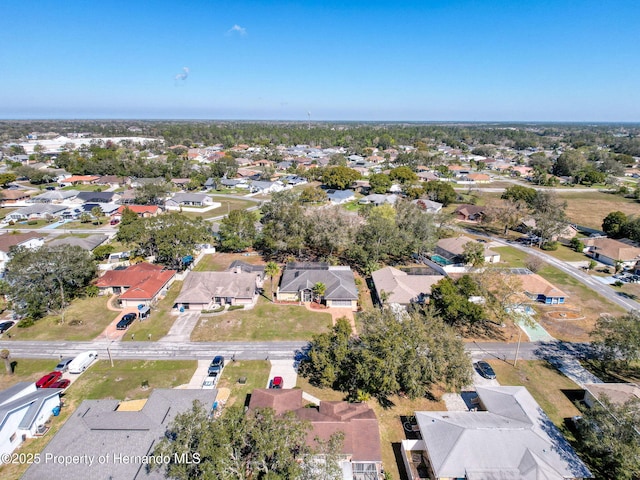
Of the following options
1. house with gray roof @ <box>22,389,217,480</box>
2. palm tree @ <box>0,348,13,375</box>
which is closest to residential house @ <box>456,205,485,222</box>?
house with gray roof @ <box>22,389,217,480</box>

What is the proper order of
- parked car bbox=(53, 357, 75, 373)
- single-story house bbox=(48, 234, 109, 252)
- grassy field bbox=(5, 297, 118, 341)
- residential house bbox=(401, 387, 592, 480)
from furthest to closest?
single-story house bbox=(48, 234, 109, 252) < grassy field bbox=(5, 297, 118, 341) < parked car bbox=(53, 357, 75, 373) < residential house bbox=(401, 387, 592, 480)

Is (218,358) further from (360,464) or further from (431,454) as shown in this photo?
(431,454)

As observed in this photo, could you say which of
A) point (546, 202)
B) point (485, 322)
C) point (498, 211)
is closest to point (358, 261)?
point (485, 322)

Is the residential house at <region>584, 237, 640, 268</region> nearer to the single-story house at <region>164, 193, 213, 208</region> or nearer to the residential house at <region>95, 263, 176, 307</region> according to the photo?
the residential house at <region>95, 263, 176, 307</region>

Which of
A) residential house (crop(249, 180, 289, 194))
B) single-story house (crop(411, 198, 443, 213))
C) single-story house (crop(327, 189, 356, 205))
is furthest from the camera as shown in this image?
residential house (crop(249, 180, 289, 194))

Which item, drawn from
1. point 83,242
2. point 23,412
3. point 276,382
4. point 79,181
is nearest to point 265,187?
point 83,242

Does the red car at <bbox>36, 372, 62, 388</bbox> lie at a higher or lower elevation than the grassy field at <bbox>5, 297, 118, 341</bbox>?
higher

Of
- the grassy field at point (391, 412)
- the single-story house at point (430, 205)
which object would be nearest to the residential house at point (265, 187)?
the single-story house at point (430, 205)

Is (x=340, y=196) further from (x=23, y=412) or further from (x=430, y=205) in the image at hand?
(x=23, y=412)
